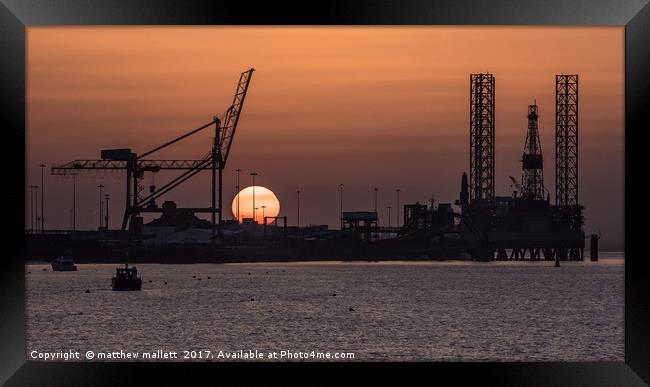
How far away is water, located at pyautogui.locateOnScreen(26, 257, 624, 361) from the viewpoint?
4684 centimetres

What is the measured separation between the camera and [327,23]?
13.4 meters

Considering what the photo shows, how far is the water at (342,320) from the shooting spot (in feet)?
154

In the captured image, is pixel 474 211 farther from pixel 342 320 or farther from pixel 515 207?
pixel 342 320

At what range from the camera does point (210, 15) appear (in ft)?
43.2

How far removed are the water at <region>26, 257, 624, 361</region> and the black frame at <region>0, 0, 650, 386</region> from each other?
2820cm

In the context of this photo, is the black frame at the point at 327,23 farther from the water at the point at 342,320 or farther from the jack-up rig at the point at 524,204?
the jack-up rig at the point at 524,204

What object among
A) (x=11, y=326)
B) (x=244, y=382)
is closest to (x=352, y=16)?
(x=244, y=382)

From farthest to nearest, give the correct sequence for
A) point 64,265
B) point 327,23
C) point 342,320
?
point 64,265, point 342,320, point 327,23

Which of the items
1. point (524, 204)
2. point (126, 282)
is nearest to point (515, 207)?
point (524, 204)

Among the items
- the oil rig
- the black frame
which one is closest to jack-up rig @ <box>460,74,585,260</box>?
the oil rig

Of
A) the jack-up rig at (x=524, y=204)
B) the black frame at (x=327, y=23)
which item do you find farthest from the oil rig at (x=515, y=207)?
the black frame at (x=327, y=23)

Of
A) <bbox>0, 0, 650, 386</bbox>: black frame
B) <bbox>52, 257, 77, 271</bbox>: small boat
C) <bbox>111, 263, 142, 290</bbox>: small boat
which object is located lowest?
<bbox>52, 257, 77, 271</bbox>: small boat

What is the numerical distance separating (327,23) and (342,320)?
163 ft

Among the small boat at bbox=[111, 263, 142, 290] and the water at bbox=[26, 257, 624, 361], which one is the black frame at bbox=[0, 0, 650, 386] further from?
the small boat at bbox=[111, 263, 142, 290]
